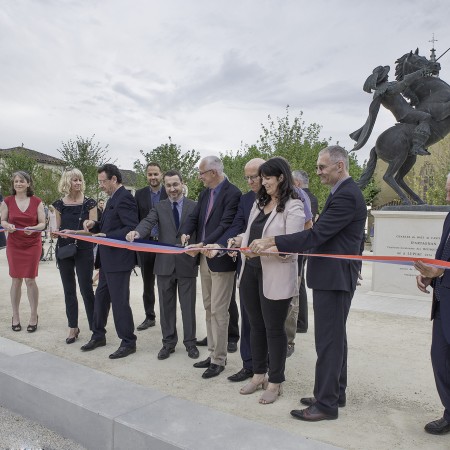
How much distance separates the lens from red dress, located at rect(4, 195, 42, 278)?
589 cm

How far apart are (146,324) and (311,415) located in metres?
3.37

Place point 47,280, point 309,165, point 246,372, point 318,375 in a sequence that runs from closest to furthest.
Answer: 1. point 318,375
2. point 246,372
3. point 47,280
4. point 309,165

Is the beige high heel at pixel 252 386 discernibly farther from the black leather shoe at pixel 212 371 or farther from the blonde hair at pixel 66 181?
the blonde hair at pixel 66 181

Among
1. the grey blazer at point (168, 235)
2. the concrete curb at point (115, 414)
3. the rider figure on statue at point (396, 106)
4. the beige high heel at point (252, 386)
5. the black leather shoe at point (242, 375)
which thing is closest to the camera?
the concrete curb at point (115, 414)

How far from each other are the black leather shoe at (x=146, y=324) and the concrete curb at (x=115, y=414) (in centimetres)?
215

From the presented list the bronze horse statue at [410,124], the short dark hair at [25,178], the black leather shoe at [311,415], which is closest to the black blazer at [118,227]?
the short dark hair at [25,178]

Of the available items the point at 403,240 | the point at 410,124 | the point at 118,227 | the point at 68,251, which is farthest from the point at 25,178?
the point at 410,124

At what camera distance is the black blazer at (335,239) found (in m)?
3.34

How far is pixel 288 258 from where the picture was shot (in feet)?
11.9

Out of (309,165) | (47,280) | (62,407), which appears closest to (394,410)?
(62,407)

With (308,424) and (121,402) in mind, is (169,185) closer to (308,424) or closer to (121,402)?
(121,402)

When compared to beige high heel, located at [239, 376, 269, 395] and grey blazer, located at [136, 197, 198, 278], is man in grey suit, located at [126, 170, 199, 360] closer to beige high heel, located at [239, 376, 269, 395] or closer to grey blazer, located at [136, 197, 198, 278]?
grey blazer, located at [136, 197, 198, 278]

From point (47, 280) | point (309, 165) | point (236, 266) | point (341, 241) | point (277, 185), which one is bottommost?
point (47, 280)

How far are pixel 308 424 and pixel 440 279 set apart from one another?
136 cm
